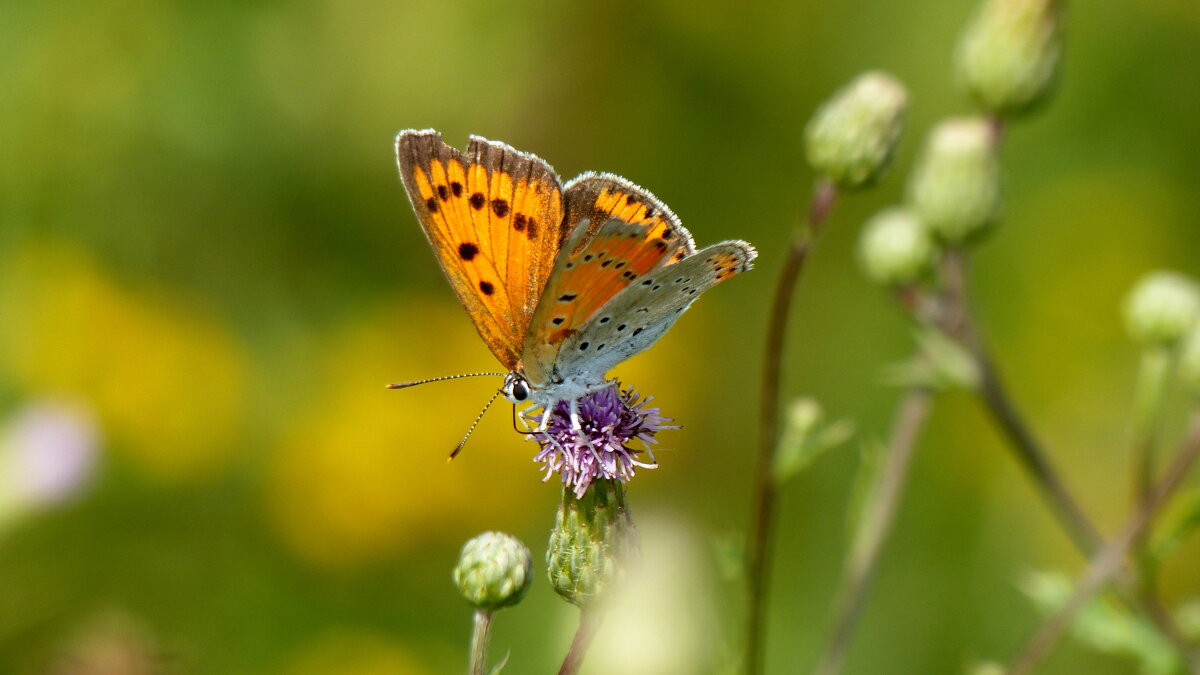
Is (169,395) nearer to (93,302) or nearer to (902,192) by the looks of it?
(93,302)

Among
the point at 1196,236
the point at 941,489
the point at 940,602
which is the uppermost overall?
the point at 1196,236

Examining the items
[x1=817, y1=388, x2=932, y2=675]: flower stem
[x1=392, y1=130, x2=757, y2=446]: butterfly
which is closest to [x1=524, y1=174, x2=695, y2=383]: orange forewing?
[x1=392, y1=130, x2=757, y2=446]: butterfly

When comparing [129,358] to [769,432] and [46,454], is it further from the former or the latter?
[769,432]

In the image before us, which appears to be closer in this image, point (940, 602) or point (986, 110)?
point (986, 110)

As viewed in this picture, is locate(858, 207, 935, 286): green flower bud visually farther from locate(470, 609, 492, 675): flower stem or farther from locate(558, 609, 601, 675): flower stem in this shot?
locate(470, 609, 492, 675): flower stem

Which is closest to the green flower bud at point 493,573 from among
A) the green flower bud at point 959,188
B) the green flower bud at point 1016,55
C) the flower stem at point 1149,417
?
the green flower bud at point 959,188

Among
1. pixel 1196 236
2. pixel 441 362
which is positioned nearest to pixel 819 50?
pixel 1196 236
